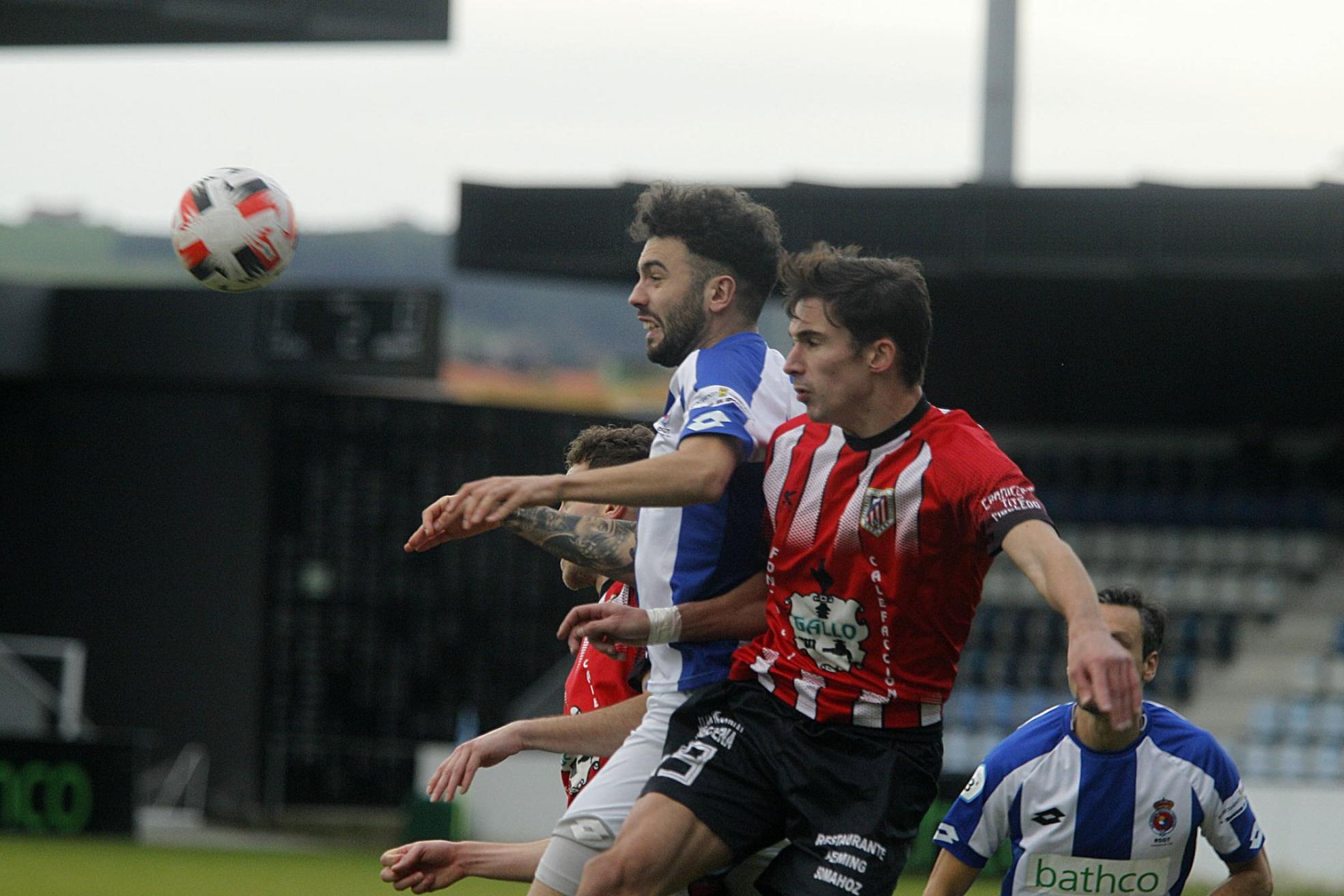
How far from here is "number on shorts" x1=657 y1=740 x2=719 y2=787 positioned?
→ 432cm

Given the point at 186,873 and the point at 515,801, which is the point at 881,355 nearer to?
the point at 186,873

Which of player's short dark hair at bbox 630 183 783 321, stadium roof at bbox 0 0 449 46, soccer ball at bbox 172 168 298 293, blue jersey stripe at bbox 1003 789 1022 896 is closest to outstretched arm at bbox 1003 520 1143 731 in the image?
player's short dark hair at bbox 630 183 783 321

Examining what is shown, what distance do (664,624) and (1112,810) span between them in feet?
5.13

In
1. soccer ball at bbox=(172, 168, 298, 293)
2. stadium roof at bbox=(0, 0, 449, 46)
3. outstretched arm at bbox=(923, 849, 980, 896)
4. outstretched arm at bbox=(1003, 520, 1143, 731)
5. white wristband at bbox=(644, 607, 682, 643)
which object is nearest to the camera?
outstretched arm at bbox=(1003, 520, 1143, 731)

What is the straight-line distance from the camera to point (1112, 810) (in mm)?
5324

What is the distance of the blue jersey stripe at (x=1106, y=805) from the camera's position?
532cm

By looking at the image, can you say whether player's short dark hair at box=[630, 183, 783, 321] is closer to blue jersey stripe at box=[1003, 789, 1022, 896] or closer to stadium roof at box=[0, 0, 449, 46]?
blue jersey stripe at box=[1003, 789, 1022, 896]

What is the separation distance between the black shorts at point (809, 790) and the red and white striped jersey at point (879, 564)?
0.05 metres

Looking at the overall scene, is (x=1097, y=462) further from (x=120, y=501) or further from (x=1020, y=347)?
(x=120, y=501)

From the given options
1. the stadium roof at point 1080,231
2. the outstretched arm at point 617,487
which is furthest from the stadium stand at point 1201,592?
the outstretched arm at point 617,487

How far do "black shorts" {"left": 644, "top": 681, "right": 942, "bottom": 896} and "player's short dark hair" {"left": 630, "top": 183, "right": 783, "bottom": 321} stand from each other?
1.07 m

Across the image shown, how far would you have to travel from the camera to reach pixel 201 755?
19.4 metres

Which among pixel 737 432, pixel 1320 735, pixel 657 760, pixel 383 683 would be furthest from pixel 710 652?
pixel 383 683

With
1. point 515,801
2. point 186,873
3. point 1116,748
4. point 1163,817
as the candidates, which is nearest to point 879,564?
point 1116,748
